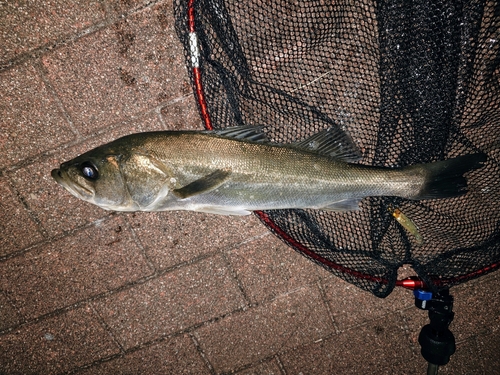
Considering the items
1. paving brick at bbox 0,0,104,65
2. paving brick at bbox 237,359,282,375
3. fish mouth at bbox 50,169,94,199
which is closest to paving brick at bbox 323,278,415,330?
paving brick at bbox 237,359,282,375

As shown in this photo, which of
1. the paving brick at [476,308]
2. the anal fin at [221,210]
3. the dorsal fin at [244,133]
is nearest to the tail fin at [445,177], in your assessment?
the dorsal fin at [244,133]

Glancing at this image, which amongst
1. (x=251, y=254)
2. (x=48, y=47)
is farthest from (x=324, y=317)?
(x=48, y=47)

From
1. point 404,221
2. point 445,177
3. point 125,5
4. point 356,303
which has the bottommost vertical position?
point 356,303

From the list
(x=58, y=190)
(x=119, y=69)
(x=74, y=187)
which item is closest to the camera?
(x=74, y=187)

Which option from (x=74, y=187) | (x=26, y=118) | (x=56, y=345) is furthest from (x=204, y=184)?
(x=56, y=345)

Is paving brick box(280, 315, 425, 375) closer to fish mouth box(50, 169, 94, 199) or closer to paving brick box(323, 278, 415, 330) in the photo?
paving brick box(323, 278, 415, 330)

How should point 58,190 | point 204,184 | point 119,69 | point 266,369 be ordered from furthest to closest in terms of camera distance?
point 266,369 → point 58,190 → point 119,69 → point 204,184

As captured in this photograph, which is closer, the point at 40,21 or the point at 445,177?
the point at 445,177

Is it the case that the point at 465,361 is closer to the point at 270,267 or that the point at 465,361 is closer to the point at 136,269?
the point at 270,267
